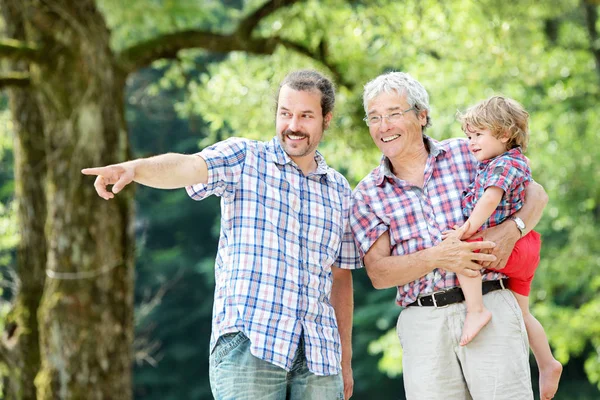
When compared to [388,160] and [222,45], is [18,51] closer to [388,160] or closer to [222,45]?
[222,45]

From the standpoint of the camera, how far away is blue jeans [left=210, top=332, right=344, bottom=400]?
8.67 feet

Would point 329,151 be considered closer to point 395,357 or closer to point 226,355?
point 395,357

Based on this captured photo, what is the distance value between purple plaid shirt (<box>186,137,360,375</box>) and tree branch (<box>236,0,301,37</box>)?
459 centimetres

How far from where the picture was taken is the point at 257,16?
7395mm

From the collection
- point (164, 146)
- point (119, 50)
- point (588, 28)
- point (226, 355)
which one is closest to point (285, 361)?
point (226, 355)

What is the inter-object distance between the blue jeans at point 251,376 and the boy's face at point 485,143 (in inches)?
35.1

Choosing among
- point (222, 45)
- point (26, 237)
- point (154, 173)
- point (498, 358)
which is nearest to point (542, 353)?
point (498, 358)

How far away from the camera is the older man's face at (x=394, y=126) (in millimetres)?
3000

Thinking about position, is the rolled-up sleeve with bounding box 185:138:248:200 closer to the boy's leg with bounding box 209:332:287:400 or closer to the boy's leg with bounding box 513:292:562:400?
the boy's leg with bounding box 209:332:287:400

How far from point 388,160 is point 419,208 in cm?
23

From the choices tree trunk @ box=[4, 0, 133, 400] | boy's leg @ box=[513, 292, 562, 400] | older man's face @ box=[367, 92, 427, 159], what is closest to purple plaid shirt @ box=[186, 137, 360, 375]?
older man's face @ box=[367, 92, 427, 159]

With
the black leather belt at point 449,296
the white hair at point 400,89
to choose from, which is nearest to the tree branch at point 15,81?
the white hair at point 400,89

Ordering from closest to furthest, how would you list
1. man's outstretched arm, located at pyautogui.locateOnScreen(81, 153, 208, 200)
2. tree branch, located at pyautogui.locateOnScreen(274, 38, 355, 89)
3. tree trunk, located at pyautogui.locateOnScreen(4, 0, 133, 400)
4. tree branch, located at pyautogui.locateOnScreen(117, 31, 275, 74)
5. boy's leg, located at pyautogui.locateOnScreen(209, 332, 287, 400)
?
man's outstretched arm, located at pyautogui.locateOnScreen(81, 153, 208, 200), boy's leg, located at pyautogui.locateOnScreen(209, 332, 287, 400), tree trunk, located at pyautogui.locateOnScreen(4, 0, 133, 400), tree branch, located at pyautogui.locateOnScreen(117, 31, 275, 74), tree branch, located at pyautogui.locateOnScreen(274, 38, 355, 89)

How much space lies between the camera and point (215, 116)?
8.95m
